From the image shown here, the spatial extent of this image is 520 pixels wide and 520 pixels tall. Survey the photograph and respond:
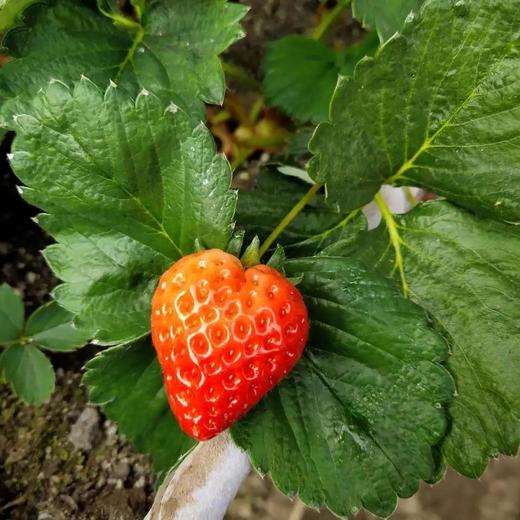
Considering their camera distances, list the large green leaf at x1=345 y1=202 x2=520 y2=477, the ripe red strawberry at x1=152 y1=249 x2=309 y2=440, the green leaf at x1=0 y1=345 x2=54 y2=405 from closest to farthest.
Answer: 1. the ripe red strawberry at x1=152 y1=249 x2=309 y2=440
2. the large green leaf at x1=345 y1=202 x2=520 y2=477
3. the green leaf at x1=0 y1=345 x2=54 y2=405

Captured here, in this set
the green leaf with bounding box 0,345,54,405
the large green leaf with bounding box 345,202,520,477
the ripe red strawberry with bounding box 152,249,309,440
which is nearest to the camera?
the ripe red strawberry with bounding box 152,249,309,440

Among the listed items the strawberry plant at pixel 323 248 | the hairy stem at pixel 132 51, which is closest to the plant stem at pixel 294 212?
the strawberry plant at pixel 323 248

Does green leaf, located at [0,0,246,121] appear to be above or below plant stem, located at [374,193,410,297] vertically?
above

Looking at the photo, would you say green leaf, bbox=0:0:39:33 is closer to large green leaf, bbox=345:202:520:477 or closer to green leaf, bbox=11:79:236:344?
green leaf, bbox=11:79:236:344

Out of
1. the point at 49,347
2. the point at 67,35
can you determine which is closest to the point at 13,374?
the point at 49,347

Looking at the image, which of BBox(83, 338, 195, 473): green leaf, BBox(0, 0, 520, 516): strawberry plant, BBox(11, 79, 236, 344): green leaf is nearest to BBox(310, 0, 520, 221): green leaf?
BBox(0, 0, 520, 516): strawberry plant

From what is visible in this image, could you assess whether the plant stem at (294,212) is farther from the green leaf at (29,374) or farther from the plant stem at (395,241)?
the green leaf at (29,374)

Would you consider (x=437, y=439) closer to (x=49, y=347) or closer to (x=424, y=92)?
(x=424, y=92)

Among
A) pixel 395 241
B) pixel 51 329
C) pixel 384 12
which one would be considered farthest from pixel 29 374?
pixel 384 12
